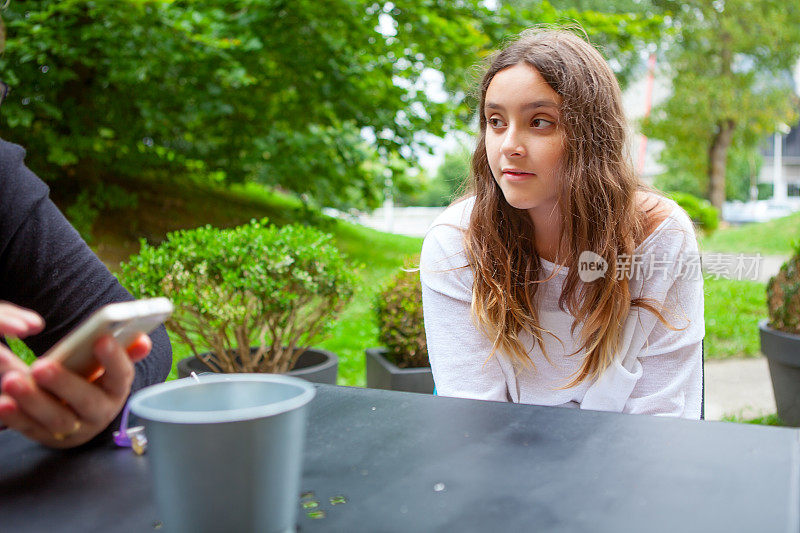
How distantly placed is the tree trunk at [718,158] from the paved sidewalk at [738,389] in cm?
1557

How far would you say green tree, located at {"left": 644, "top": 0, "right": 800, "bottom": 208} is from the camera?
1584 cm

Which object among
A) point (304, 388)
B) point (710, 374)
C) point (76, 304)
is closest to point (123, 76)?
point (76, 304)

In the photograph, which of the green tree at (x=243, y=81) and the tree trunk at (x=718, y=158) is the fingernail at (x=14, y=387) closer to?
the green tree at (x=243, y=81)

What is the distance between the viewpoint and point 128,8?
429 centimetres

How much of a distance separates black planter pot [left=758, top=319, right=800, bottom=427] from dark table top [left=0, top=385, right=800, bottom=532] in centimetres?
244

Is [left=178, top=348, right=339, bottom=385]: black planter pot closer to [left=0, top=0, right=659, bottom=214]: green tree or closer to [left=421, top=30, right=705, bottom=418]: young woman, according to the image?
[left=421, top=30, right=705, bottom=418]: young woman

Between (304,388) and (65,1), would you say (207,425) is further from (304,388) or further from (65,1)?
(65,1)

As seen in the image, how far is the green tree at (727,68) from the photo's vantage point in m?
15.8

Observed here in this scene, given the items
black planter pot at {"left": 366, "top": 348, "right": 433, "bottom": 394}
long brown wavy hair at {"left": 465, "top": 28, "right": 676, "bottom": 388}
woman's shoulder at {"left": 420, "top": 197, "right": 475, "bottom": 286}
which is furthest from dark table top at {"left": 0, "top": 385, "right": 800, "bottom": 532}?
black planter pot at {"left": 366, "top": 348, "right": 433, "bottom": 394}

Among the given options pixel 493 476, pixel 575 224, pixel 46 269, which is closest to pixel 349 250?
pixel 575 224

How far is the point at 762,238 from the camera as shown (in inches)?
432

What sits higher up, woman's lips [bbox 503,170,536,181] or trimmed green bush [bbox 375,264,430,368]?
woman's lips [bbox 503,170,536,181]

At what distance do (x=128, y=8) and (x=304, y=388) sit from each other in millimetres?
4396

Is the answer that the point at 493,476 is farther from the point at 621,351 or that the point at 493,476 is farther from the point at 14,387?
the point at 621,351
